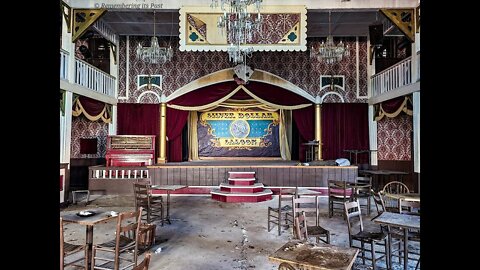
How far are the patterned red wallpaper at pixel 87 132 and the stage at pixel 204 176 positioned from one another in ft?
5.06

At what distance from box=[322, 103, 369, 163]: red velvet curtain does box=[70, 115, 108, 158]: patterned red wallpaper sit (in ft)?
26.7

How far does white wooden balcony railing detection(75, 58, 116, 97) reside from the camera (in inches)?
383

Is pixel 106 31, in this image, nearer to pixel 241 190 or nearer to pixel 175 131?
pixel 175 131

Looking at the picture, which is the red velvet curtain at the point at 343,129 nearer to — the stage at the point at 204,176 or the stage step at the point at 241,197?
the stage at the point at 204,176

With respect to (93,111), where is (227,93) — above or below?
above

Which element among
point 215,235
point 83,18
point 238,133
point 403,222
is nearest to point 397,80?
point 238,133

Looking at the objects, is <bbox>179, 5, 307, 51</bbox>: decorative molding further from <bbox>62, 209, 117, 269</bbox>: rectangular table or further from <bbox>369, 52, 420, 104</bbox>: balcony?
<bbox>62, 209, 117, 269</bbox>: rectangular table

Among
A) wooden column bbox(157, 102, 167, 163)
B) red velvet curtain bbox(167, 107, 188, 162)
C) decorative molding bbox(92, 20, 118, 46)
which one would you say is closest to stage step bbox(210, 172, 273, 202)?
wooden column bbox(157, 102, 167, 163)

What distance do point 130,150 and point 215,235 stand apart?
5893 millimetres

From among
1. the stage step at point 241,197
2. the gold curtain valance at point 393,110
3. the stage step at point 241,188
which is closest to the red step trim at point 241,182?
the stage step at point 241,188

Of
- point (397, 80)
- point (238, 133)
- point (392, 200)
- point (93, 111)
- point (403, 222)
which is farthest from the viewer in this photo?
point (238, 133)

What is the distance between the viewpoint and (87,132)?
11.7 m

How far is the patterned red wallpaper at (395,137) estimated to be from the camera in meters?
11.0
